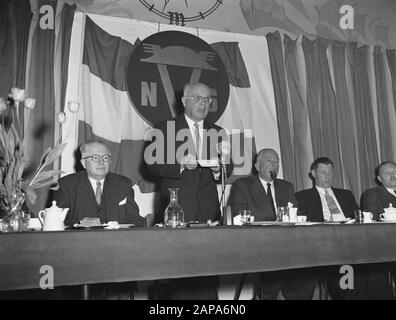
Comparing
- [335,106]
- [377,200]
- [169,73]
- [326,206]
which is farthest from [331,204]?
[169,73]

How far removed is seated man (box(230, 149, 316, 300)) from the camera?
3021mm

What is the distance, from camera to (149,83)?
394cm

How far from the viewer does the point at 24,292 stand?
2.83 meters

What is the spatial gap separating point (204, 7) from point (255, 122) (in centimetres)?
119

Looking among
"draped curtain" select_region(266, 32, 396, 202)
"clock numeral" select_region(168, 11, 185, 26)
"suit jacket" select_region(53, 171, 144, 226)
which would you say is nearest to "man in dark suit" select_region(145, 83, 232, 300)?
"suit jacket" select_region(53, 171, 144, 226)

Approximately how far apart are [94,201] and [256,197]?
4.16ft

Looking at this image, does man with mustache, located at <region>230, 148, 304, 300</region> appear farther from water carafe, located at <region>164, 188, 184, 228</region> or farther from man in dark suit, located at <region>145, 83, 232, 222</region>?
water carafe, located at <region>164, 188, 184, 228</region>

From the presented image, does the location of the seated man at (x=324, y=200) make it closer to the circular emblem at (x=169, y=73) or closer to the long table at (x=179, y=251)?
the circular emblem at (x=169, y=73)

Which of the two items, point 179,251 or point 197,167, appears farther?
point 197,167

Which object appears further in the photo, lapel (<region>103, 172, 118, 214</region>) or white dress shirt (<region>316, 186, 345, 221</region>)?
white dress shirt (<region>316, 186, 345, 221</region>)

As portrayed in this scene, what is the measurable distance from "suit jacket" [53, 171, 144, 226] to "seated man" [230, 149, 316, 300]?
33.7 inches

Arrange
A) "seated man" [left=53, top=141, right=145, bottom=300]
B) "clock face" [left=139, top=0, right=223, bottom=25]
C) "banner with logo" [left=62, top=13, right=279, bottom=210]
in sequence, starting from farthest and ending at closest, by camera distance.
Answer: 1. "clock face" [left=139, top=0, right=223, bottom=25]
2. "banner with logo" [left=62, top=13, right=279, bottom=210]
3. "seated man" [left=53, top=141, right=145, bottom=300]

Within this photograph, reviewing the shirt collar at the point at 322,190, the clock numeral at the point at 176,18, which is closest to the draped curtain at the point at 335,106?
the shirt collar at the point at 322,190

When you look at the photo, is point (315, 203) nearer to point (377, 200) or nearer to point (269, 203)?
point (377, 200)
